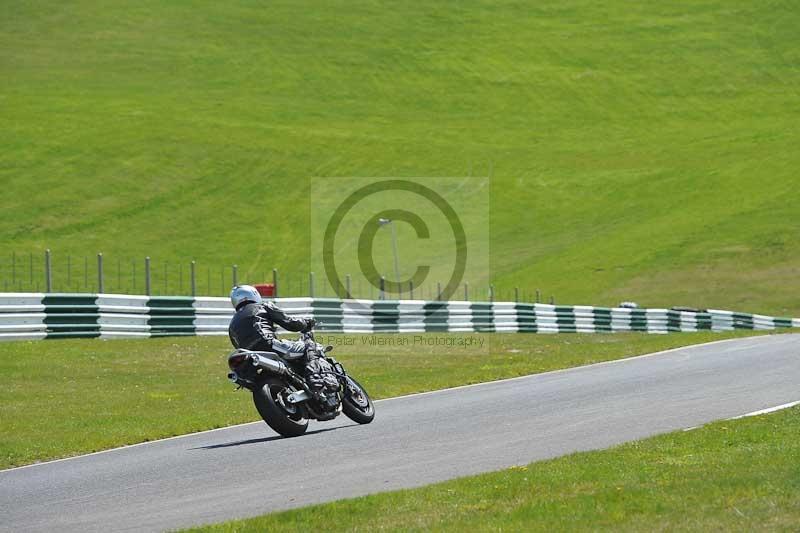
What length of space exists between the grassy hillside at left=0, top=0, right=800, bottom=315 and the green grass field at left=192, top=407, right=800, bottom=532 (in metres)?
42.6

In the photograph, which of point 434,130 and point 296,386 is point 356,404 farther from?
point 434,130

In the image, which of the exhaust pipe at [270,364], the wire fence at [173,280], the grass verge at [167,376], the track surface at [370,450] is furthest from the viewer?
the wire fence at [173,280]

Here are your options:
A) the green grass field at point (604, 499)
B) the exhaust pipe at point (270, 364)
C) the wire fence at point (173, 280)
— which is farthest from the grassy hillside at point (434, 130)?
the green grass field at point (604, 499)

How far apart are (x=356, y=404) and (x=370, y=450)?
1.92 meters

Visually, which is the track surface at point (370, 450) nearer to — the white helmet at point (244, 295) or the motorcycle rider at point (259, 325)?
the motorcycle rider at point (259, 325)

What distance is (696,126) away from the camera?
→ 8269cm

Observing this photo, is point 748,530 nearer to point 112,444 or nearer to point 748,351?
point 112,444

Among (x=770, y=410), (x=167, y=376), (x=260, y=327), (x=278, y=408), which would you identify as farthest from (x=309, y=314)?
(x=770, y=410)

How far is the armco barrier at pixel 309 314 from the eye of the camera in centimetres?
2311

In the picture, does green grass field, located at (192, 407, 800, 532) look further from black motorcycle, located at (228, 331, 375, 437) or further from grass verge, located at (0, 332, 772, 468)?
grass verge, located at (0, 332, 772, 468)

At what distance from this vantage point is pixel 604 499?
9008 mm

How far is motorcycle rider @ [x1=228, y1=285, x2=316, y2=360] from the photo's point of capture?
1320 centimetres

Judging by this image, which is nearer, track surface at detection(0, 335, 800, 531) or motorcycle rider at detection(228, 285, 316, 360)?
track surface at detection(0, 335, 800, 531)

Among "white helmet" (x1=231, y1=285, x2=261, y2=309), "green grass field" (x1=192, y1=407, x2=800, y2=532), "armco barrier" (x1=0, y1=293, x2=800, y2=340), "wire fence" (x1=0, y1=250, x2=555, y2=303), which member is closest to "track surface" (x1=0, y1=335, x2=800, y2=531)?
"green grass field" (x1=192, y1=407, x2=800, y2=532)
